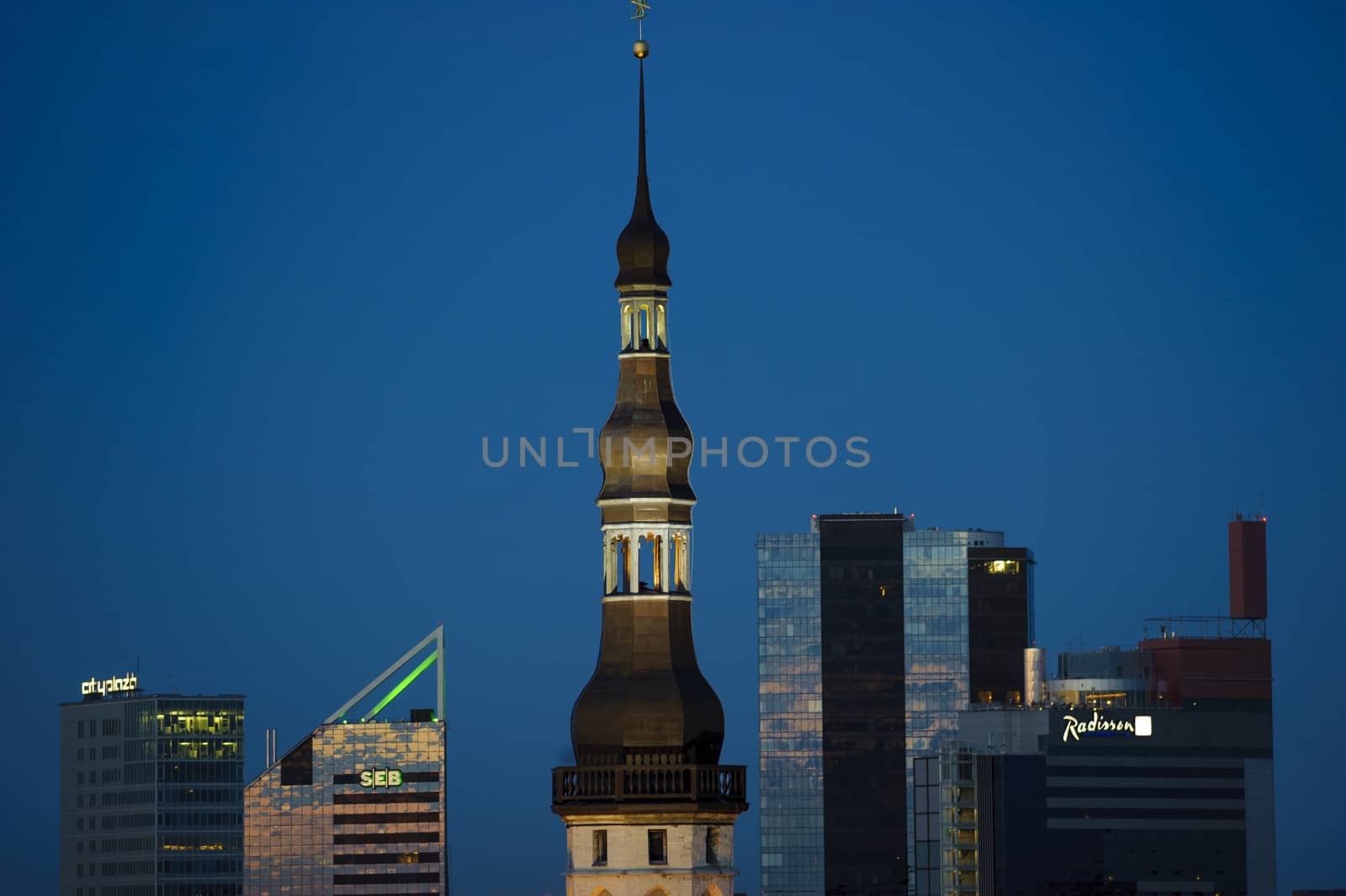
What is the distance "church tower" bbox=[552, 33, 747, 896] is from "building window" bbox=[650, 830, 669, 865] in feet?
0.05

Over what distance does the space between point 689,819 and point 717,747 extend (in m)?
1.56

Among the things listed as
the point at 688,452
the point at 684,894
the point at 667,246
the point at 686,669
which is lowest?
the point at 684,894

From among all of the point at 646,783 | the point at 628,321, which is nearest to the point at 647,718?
the point at 646,783

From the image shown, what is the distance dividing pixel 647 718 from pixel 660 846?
93.9 inches

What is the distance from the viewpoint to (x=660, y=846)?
5359 cm

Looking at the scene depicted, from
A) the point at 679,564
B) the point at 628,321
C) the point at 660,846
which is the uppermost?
the point at 628,321

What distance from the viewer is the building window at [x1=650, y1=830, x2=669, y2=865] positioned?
5347cm

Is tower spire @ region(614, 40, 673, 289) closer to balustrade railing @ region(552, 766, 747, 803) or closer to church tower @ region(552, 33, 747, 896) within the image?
church tower @ region(552, 33, 747, 896)

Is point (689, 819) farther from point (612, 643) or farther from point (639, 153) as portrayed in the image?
point (639, 153)

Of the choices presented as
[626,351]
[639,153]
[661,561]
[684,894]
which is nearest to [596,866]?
[684,894]

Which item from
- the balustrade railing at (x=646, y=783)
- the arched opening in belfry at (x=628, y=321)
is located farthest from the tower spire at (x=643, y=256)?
the balustrade railing at (x=646, y=783)

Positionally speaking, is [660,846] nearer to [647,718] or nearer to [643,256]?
[647,718]

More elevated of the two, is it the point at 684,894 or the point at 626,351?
the point at 626,351

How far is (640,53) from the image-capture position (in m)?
56.6
